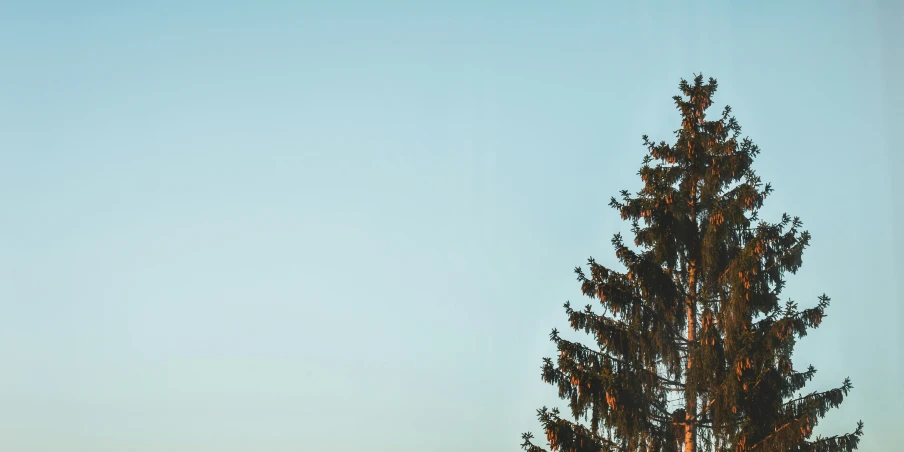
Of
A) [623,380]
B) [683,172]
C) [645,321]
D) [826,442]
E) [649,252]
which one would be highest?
[683,172]

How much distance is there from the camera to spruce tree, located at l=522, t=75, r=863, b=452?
73.7ft

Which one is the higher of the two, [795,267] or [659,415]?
[795,267]

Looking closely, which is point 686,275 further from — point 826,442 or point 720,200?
point 826,442

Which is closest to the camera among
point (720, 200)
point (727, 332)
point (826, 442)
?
point (826, 442)

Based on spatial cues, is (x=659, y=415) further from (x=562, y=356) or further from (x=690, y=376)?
(x=562, y=356)

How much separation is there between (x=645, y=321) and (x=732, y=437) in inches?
136

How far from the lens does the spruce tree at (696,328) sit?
22.5 metres

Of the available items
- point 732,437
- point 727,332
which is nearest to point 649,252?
point 727,332

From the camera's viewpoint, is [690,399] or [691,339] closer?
→ [690,399]

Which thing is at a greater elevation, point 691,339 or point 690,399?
point 691,339

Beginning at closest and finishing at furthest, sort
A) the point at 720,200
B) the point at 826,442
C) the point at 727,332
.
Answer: the point at 826,442 < the point at 727,332 < the point at 720,200

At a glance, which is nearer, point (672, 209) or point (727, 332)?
point (727, 332)

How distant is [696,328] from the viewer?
2430 cm

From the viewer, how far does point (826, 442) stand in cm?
2142
